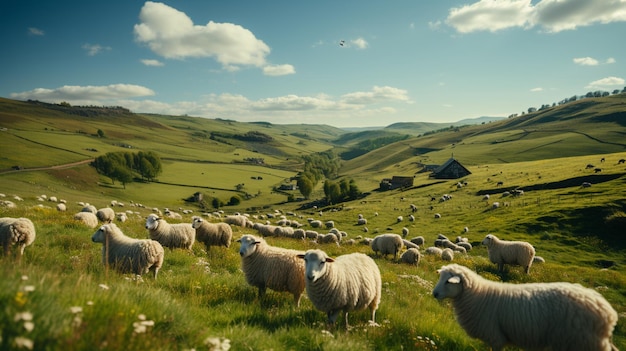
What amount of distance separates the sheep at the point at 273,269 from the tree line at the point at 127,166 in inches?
3818

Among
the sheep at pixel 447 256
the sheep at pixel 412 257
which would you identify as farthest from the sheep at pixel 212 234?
the sheep at pixel 447 256

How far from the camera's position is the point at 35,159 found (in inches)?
3297

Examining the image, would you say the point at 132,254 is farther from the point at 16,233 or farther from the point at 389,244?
the point at 389,244

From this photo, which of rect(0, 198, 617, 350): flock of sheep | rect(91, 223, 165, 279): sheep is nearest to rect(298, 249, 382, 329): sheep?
rect(0, 198, 617, 350): flock of sheep

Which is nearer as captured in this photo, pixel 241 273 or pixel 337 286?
pixel 337 286

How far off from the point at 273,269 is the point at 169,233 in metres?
7.55

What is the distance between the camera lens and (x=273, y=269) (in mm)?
8820

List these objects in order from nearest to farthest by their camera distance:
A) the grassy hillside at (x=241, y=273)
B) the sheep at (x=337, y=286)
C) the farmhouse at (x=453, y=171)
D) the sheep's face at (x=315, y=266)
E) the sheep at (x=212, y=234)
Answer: the grassy hillside at (x=241, y=273)
the sheep's face at (x=315, y=266)
the sheep at (x=337, y=286)
the sheep at (x=212, y=234)
the farmhouse at (x=453, y=171)

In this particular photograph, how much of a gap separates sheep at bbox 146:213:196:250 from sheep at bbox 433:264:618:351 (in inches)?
443

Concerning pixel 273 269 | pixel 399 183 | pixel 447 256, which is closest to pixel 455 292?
pixel 273 269

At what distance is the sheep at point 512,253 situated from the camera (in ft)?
63.3

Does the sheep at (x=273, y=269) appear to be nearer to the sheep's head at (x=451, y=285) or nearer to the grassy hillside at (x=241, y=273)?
the grassy hillside at (x=241, y=273)

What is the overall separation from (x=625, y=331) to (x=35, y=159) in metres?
112

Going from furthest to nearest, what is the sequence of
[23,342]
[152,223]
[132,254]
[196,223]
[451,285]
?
1. [196,223]
2. [152,223]
3. [132,254]
4. [451,285]
5. [23,342]
